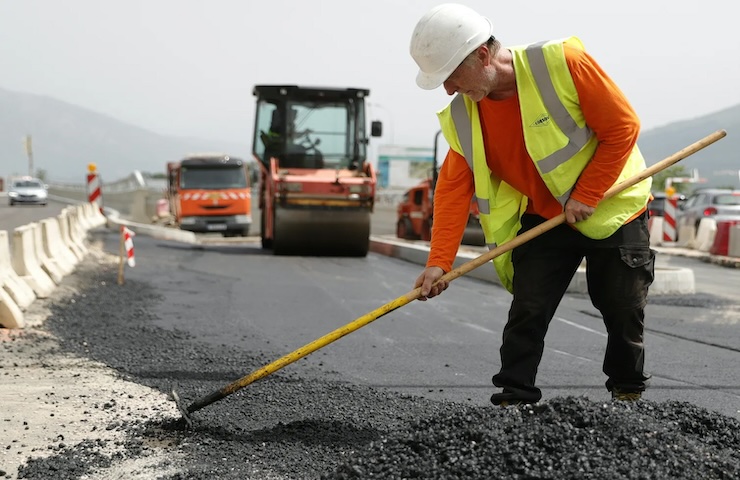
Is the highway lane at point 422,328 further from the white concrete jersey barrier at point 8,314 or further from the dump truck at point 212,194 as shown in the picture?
the dump truck at point 212,194

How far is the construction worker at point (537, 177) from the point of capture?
3.76 meters

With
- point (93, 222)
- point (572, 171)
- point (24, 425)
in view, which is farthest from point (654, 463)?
point (93, 222)

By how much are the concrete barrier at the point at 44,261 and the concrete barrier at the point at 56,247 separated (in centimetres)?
43

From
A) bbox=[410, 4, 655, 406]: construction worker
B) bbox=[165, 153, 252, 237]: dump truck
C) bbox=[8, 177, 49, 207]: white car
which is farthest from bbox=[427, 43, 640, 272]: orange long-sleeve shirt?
bbox=[8, 177, 49, 207]: white car

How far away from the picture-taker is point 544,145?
3857 mm

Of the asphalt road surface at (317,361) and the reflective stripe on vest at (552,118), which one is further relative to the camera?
the asphalt road surface at (317,361)

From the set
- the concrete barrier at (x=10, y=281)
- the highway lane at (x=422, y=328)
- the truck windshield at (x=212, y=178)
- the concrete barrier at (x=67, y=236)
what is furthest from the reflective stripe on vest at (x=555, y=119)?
the truck windshield at (x=212, y=178)

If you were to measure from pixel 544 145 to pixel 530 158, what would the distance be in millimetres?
142

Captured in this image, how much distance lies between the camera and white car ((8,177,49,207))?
147 ft

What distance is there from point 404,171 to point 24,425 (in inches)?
2901

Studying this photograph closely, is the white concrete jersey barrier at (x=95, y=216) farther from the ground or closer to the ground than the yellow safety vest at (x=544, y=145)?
closer to the ground

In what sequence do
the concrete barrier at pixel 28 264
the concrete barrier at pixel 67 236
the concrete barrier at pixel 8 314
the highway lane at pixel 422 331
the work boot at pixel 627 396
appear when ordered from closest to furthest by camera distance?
the work boot at pixel 627 396 → the highway lane at pixel 422 331 → the concrete barrier at pixel 8 314 → the concrete barrier at pixel 28 264 → the concrete barrier at pixel 67 236

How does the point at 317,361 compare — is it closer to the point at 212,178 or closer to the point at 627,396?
the point at 627,396

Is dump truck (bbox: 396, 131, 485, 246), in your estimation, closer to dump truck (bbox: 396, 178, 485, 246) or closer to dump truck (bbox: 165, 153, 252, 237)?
dump truck (bbox: 396, 178, 485, 246)
